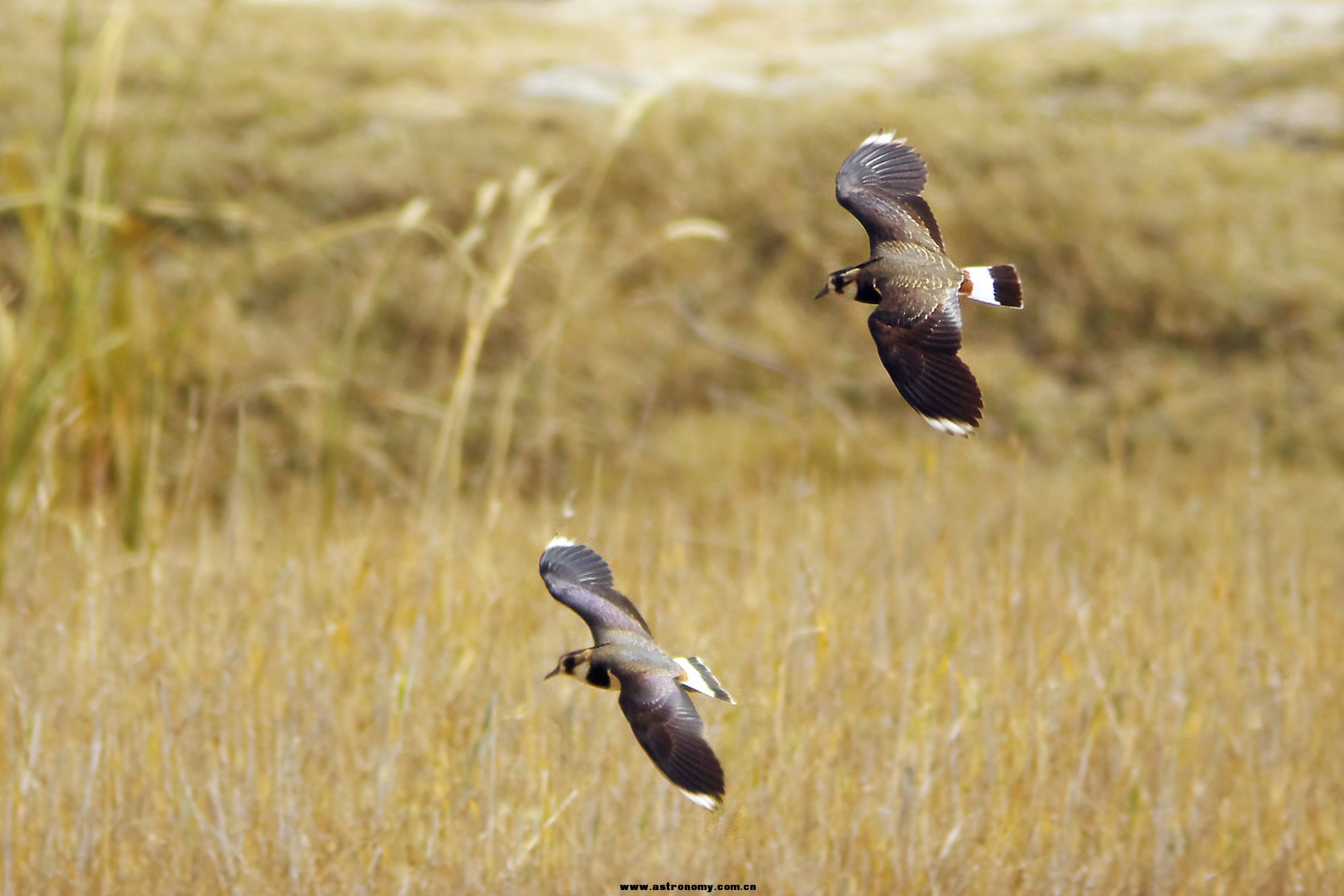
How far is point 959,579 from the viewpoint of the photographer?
352 cm

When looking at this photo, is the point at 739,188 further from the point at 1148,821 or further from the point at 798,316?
the point at 1148,821

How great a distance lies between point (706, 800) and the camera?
2.16 ft

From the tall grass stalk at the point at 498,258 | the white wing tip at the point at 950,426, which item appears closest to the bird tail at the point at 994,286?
the white wing tip at the point at 950,426

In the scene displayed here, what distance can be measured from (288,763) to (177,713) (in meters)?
0.49

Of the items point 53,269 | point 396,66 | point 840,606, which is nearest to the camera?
point 840,606

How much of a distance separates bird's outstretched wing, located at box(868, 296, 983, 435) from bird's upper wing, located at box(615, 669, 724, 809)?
20 cm

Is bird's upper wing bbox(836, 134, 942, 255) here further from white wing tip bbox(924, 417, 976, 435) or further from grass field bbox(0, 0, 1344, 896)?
white wing tip bbox(924, 417, 976, 435)

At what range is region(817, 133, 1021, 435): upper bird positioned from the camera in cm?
59

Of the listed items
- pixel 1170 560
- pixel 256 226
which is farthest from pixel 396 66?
pixel 1170 560

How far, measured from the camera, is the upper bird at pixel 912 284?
59cm

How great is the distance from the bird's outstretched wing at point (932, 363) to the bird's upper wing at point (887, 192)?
0.24ft

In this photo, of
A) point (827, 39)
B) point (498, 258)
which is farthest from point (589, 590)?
point (827, 39)

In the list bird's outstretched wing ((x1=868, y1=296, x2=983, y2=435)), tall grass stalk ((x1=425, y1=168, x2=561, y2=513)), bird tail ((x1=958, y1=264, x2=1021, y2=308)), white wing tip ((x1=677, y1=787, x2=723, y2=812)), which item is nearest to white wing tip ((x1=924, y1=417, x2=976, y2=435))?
bird's outstretched wing ((x1=868, y1=296, x2=983, y2=435))

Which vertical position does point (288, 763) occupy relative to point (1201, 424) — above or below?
below
